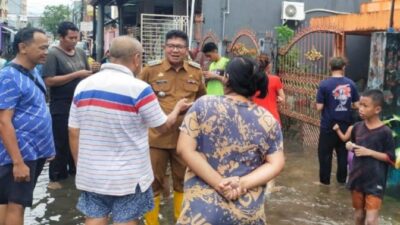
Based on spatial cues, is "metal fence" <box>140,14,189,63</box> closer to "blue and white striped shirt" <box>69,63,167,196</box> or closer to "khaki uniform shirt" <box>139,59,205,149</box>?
"khaki uniform shirt" <box>139,59,205,149</box>

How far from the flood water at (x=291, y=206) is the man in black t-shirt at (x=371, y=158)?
1029mm

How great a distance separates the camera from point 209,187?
2.59 meters

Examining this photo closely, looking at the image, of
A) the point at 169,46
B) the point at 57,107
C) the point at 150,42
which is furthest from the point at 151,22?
the point at 169,46

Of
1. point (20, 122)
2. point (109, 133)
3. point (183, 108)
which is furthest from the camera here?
point (20, 122)

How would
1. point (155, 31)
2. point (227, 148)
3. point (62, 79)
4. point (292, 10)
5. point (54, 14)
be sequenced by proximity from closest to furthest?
point (227, 148), point (62, 79), point (292, 10), point (155, 31), point (54, 14)

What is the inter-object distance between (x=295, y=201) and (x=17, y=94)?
340 centimetres

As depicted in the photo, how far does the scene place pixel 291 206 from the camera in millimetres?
5469

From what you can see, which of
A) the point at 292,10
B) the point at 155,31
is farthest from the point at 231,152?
the point at 155,31

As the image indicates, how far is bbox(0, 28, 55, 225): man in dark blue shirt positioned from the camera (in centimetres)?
337

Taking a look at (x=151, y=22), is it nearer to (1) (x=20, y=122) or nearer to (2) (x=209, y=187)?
(1) (x=20, y=122)

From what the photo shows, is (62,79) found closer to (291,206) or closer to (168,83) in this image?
(168,83)

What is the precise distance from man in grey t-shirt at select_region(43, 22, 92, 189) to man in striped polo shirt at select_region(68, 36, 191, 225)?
2.65 m

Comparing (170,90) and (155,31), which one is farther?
(155,31)

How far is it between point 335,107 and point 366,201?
2225 millimetres
